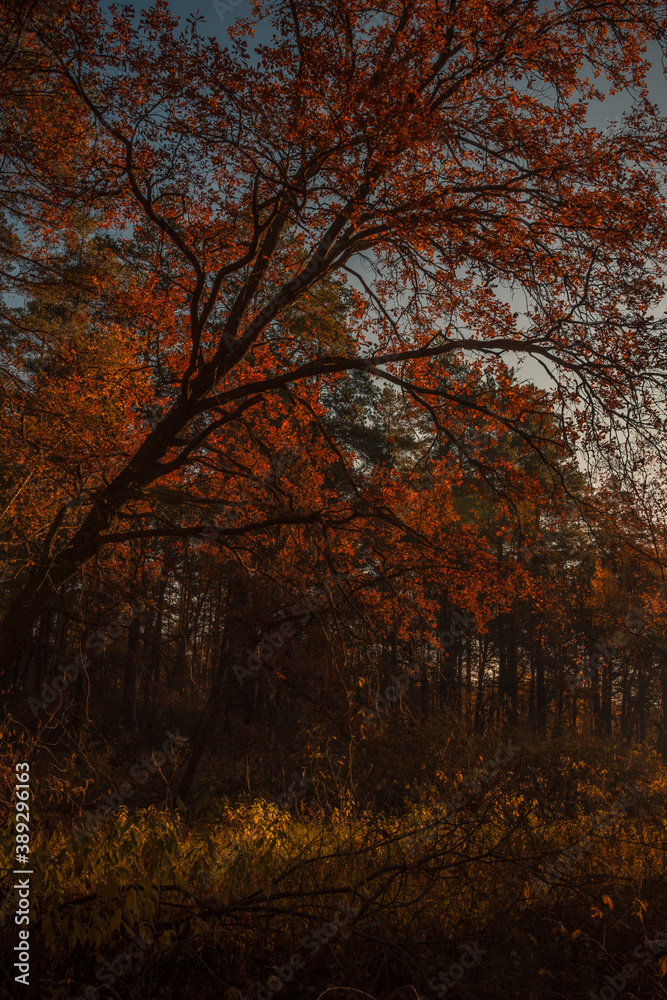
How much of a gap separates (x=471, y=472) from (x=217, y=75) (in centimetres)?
1646

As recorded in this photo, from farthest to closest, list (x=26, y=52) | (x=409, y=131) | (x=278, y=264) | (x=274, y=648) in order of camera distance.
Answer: (x=274, y=648), (x=278, y=264), (x=26, y=52), (x=409, y=131)

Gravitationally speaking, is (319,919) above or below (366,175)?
below

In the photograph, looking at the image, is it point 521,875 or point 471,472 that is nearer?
point 521,875

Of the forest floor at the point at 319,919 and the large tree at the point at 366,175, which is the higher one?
the large tree at the point at 366,175

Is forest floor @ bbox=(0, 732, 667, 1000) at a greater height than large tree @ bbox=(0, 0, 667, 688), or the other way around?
large tree @ bbox=(0, 0, 667, 688)

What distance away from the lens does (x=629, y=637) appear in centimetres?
2236

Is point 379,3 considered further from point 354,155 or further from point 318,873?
point 318,873

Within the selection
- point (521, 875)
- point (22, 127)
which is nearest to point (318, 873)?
point (521, 875)

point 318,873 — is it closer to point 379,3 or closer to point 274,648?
point 274,648

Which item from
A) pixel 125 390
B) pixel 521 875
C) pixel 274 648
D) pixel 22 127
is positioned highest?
pixel 22 127

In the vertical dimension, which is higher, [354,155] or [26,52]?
[26,52]

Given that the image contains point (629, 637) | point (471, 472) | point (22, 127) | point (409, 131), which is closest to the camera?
point (409, 131)

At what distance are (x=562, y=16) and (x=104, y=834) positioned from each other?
29.4ft

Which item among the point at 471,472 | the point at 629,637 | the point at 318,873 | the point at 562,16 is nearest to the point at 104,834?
the point at 318,873
